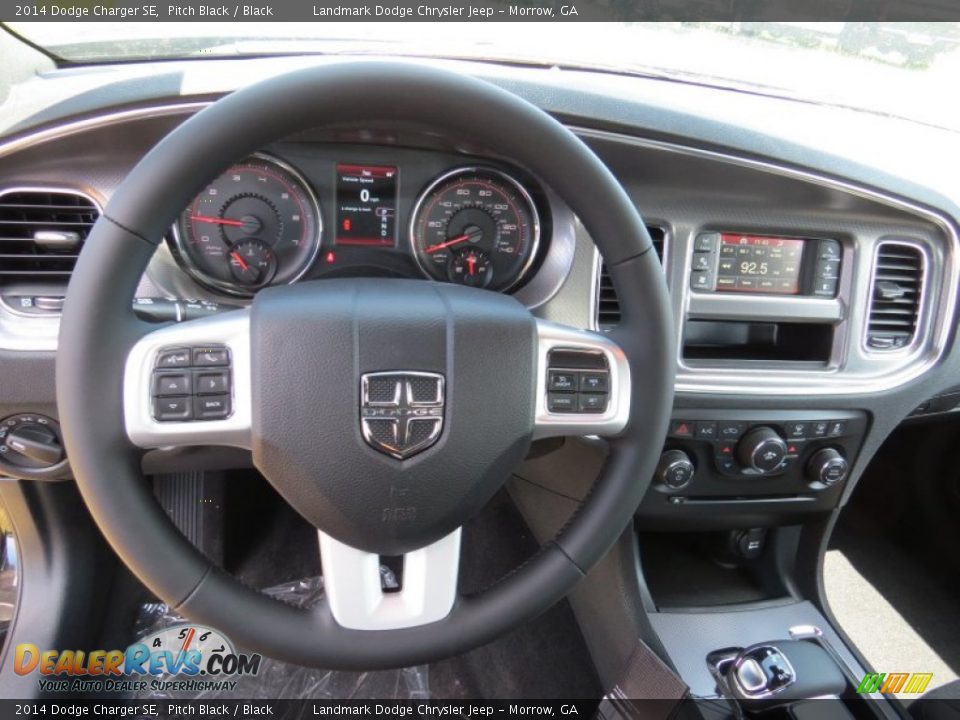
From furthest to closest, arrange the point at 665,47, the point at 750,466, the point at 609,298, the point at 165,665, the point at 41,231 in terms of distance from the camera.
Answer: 1. the point at 165,665
2. the point at 665,47
3. the point at 750,466
4. the point at 609,298
5. the point at 41,231

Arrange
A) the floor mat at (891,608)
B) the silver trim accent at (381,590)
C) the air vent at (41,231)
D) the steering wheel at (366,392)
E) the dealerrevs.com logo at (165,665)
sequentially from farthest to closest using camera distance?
the floor mat at (891,608), the dealerrevs.com logo at (165,665), the air vent at (41,231), the silver trim accent at (381,590), the steering wheel at (366,392)

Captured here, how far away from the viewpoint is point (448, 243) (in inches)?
50.5

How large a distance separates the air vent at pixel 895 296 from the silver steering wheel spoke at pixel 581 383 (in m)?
0.86

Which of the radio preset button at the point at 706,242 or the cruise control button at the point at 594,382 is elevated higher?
the radio preset button at the point at 706,242

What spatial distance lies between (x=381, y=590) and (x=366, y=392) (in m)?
0.32

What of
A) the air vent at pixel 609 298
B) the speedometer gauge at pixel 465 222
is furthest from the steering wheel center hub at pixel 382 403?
the air vent at pixel 609 298

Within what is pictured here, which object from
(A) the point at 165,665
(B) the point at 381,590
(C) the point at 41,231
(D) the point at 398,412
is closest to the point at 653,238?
(D) the point at 398,412

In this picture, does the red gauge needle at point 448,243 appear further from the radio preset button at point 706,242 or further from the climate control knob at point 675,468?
the climate control knob at point 675,468

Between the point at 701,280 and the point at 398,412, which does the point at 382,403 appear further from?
the point at 701,280

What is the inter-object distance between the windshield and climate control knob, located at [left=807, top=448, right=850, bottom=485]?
93 centimetres

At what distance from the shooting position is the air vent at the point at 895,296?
5.04 ft

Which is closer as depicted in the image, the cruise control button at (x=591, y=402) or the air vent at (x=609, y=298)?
the cruise control button at (x=591, y=402)
